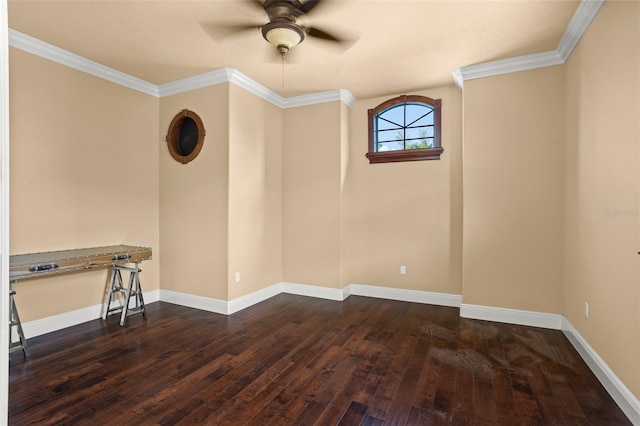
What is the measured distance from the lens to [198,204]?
4203 mm

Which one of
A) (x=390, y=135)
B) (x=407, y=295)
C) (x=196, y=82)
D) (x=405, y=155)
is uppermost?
(x=196, y=82)

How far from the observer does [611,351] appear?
2.36 m

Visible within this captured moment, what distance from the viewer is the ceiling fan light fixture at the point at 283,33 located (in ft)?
8.56

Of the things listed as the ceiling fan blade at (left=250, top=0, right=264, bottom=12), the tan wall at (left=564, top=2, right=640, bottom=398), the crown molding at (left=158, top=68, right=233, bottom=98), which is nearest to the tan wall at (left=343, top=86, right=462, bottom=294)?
the tan wall at (left=564, top=2, right=640, bottom=398)

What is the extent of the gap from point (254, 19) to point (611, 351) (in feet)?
12.3

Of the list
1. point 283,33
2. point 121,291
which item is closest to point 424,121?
point 283,33

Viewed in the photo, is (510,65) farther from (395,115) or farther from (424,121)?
(395,115)

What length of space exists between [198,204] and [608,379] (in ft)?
13.9

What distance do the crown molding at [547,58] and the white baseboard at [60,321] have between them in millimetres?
4973

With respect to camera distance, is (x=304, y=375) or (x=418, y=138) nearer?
(x=304, y=375)

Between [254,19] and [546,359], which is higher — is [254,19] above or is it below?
above

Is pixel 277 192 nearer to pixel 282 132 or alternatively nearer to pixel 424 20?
pixel 282 132

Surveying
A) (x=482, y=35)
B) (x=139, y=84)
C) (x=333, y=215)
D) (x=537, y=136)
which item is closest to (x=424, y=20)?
(x=482, y=35)

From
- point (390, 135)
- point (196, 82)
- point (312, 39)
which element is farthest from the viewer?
point (390, 135)
